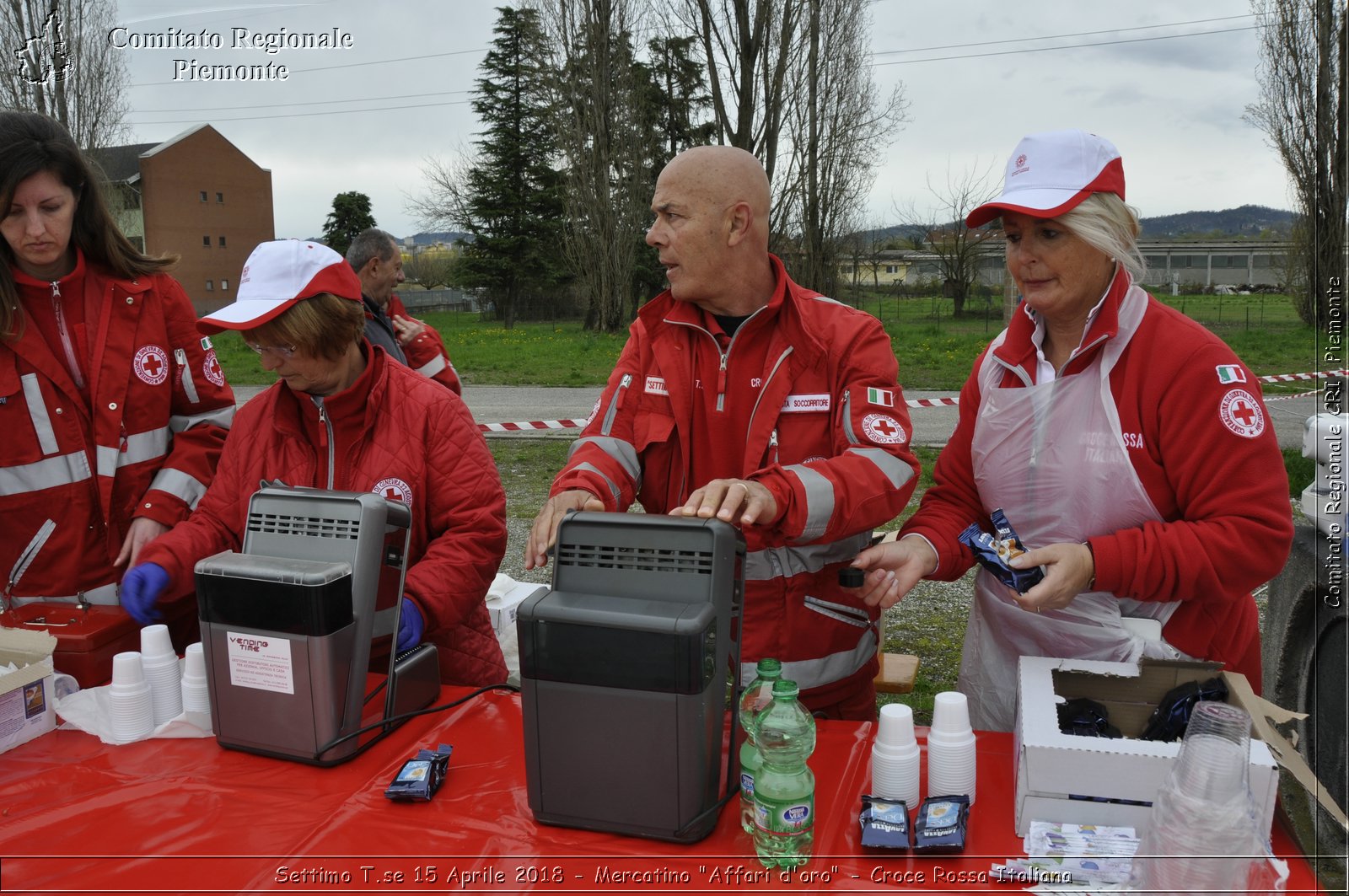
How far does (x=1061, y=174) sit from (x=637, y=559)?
1.17 metres

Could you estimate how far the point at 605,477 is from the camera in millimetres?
2148

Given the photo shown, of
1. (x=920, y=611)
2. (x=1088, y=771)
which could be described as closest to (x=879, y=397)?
(x=1088, y=771)

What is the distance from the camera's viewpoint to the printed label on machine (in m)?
1.70

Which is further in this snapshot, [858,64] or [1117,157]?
[858,64]

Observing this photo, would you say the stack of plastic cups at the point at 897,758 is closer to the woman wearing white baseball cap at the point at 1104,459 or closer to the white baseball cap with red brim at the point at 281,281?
the woman wearing white baseball cap at the point at 1104,459

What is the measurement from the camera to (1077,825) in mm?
1447

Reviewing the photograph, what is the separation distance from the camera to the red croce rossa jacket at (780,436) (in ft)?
6.87

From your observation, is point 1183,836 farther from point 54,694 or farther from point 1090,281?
point 54,694

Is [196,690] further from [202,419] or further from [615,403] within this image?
[615,403]

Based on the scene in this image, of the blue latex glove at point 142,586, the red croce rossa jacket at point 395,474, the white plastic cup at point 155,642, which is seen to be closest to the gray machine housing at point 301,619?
the white plastic cup at point 155,642

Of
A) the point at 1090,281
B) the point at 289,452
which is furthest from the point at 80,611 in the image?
the point at 1090,281

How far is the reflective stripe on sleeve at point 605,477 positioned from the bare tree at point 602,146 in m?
20.2

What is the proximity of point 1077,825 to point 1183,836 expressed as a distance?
240mm

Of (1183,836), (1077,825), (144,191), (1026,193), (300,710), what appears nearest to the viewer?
(1183,836)
